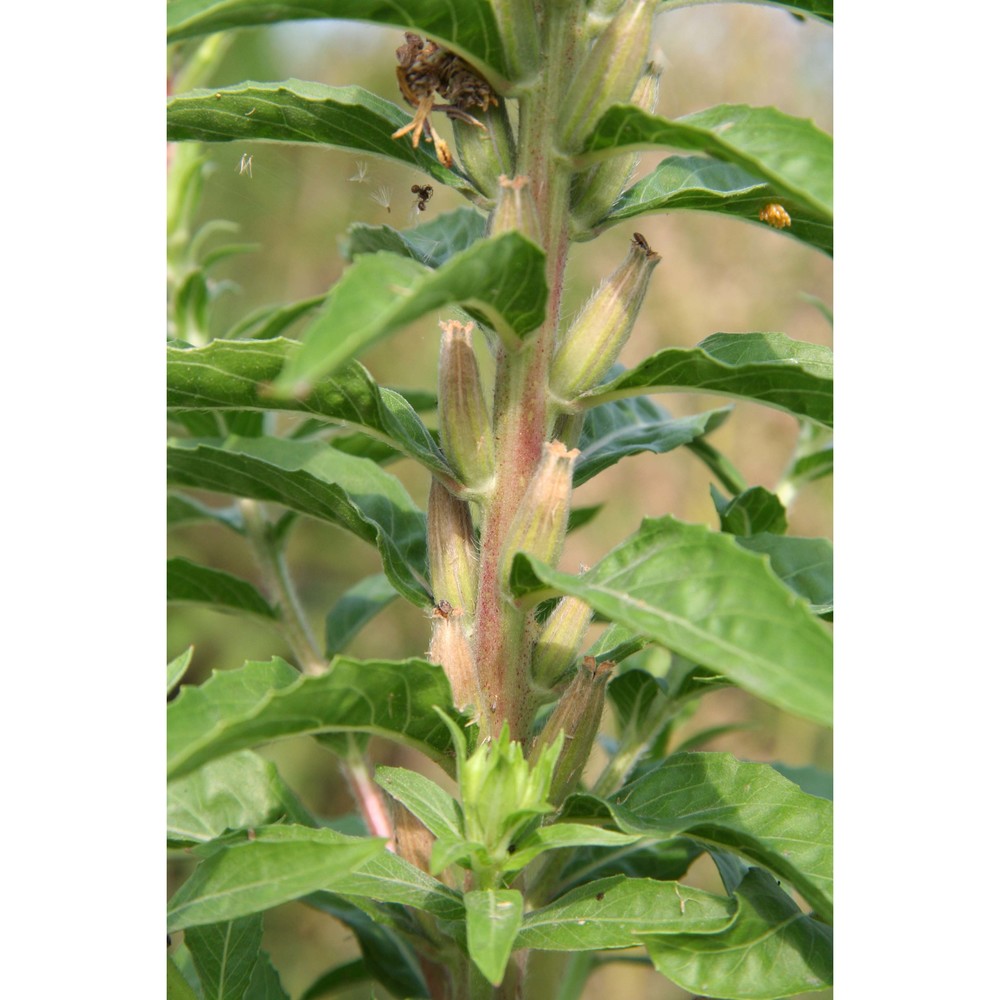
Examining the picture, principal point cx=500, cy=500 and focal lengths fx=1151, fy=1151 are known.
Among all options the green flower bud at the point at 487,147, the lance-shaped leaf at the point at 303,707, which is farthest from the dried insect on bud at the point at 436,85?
the lance-shaped leaf at the point at 303,707

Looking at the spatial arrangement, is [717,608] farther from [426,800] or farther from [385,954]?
[385,954]

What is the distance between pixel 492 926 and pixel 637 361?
2.21 m

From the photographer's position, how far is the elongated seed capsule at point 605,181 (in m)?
0.72

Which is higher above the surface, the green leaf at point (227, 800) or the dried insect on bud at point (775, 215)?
the dried insect on bud at point (775, 215)

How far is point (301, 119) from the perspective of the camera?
28.8 inches

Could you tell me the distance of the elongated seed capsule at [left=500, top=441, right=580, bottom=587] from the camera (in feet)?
2.32

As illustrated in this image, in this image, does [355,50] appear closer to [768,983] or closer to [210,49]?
[210,49]

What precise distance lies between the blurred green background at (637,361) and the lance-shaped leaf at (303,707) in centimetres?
197

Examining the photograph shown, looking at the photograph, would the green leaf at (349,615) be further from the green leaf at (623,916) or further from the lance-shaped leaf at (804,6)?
the lance-shaped leaf at (804,6)

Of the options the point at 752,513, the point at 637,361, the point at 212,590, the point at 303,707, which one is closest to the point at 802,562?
the point at 752,513

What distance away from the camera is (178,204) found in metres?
1.40

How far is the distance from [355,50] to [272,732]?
9.83 ft

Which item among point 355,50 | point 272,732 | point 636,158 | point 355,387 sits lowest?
point 272,732

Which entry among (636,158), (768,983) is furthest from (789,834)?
(636,158)
